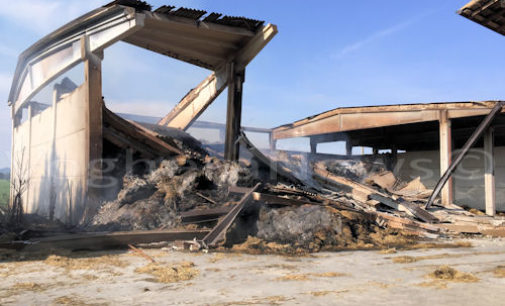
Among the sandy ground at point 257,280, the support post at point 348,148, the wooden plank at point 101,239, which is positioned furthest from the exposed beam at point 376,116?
the wooden plank at point 101,239

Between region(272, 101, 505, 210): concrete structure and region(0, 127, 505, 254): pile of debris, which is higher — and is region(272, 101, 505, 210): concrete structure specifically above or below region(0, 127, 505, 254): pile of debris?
above

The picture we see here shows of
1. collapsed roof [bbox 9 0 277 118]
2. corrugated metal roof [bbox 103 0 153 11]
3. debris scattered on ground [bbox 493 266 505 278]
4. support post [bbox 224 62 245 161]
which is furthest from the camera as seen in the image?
support post [bbox 224 62 245 161]

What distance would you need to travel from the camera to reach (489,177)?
1211cm

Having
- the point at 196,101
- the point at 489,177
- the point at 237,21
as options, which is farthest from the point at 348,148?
the point at 237,21

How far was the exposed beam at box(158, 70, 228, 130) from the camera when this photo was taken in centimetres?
1234

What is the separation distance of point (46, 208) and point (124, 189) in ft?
11.9

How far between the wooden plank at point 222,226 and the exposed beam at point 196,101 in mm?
5461

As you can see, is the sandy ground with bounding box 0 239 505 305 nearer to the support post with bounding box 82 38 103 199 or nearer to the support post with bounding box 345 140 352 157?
the support post with bounding box 82 38 103 199

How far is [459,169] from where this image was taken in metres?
15.3

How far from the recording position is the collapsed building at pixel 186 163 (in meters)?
7.89

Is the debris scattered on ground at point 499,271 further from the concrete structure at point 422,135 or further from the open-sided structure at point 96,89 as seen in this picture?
the open-sided structure at point 96,89

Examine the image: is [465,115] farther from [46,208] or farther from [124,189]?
[46,208]

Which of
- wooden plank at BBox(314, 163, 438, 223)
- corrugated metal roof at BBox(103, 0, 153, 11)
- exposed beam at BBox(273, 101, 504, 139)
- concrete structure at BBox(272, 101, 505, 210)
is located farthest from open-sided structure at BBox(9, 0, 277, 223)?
concrete structure at BBox(272, 101, 505, 210)

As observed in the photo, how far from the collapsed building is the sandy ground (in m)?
1.14
